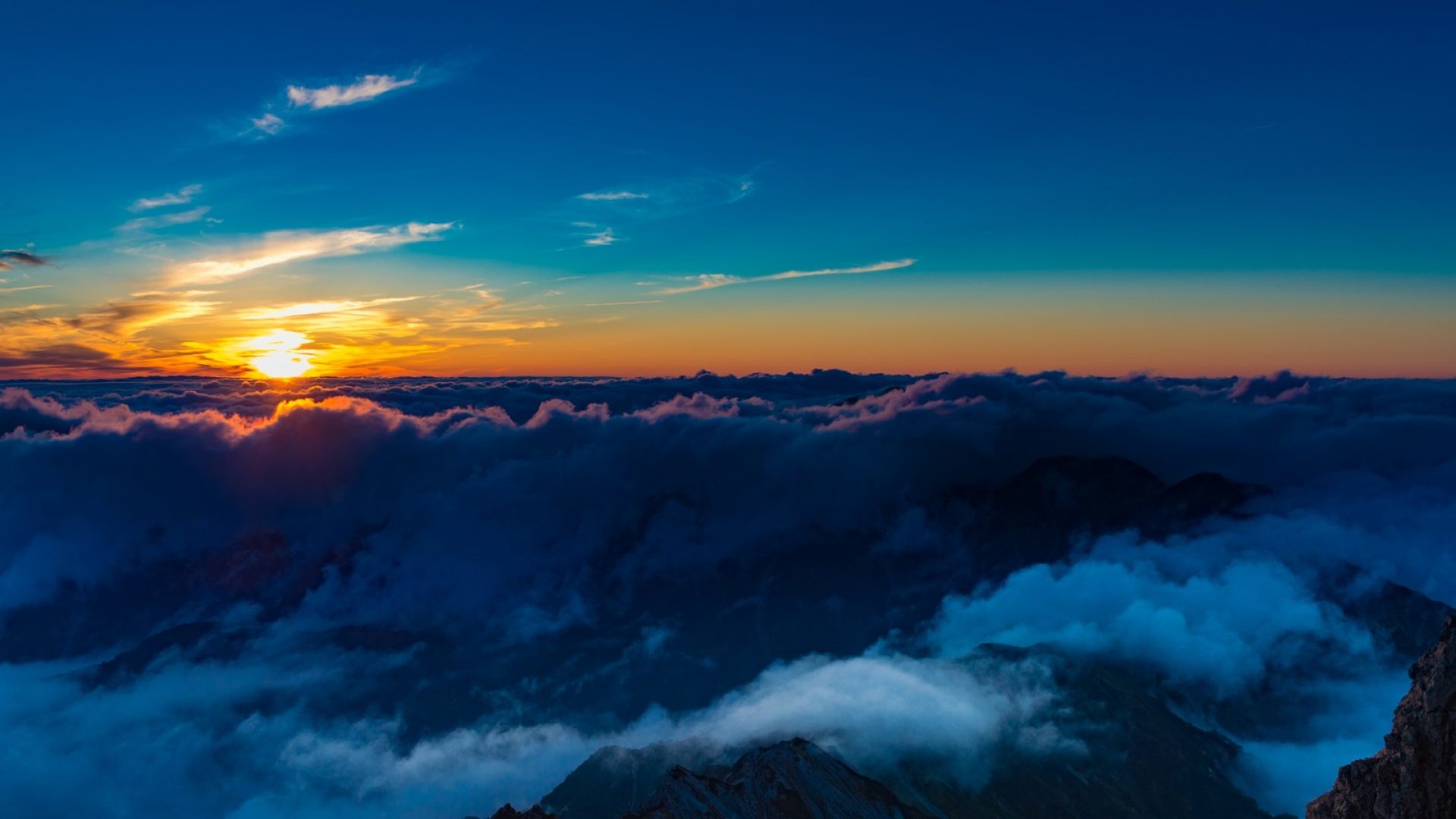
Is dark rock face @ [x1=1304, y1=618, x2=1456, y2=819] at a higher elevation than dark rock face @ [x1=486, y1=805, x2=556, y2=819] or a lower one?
higher

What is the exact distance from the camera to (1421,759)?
39.0 metres

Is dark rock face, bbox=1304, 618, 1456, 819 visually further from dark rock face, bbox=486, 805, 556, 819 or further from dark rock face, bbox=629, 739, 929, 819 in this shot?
dark rock face, bbox=629, 739, 929, 819

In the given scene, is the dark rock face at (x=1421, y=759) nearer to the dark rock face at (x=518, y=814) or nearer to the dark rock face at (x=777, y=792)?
the dark rock face at (x=518, y=814)

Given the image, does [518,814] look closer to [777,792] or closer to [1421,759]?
[777,792]

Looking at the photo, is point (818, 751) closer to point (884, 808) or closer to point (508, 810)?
point (884, 808)

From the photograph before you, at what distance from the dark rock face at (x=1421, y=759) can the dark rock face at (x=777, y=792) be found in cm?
11111

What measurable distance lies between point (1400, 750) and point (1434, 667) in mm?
4857

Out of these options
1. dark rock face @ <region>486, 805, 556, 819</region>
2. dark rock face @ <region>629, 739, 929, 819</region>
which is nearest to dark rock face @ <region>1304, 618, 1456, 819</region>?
dark rock face @ <region>486, 805, 556, 819</region>

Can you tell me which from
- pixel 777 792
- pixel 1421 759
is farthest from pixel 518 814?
pixel 1421 759

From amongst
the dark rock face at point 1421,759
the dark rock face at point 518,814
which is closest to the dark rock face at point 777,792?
the dark rock face at point 518,814

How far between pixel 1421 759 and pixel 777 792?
146992mm

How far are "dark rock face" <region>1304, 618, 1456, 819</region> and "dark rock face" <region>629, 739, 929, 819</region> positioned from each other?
111109mm

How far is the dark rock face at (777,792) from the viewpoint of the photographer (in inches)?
5522

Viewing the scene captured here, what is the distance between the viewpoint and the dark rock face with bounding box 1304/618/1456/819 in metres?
38.2
